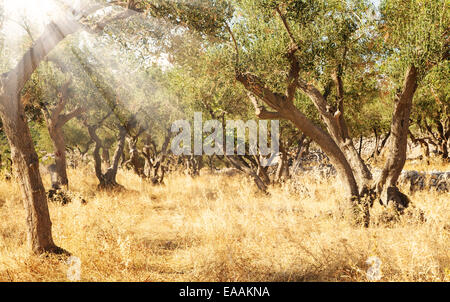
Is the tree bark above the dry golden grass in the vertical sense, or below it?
above

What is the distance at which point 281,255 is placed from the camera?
5.30m

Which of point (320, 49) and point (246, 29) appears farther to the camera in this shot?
point (246, 29)

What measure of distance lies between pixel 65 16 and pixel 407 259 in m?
7.09

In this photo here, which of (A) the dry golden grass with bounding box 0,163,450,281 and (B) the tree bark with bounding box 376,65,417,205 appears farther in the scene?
(B) the tree bark with bounding box 376,65,417,205

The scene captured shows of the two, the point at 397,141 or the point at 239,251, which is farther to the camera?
the point at 397,141

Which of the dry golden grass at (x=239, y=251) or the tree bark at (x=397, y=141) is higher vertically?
→ the tree bark at (x=397, y=141)

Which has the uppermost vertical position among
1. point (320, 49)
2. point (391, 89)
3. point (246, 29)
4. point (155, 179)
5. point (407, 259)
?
point (246, 29)

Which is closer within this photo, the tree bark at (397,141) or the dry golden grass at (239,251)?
the dry golden grass at (239,251)

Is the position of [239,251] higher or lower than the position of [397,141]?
lower
